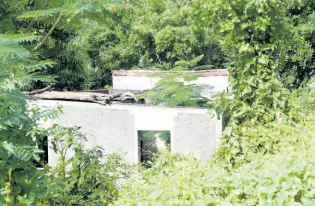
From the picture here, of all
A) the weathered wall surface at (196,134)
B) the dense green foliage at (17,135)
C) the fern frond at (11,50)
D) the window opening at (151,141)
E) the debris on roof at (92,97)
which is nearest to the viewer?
the fern frond at (11,50)

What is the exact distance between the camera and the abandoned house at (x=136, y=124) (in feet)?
23.4

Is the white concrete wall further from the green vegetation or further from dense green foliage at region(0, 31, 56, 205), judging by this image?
dense green foliage at region(0, 31, 56, 205)

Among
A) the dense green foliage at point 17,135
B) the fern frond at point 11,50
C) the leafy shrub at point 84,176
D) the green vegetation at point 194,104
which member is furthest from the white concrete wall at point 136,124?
the fern frond at point 11,50

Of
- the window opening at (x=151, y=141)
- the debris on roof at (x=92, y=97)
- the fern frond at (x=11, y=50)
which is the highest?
the fern frond at (x=11, y=50)

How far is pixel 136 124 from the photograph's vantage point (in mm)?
7449

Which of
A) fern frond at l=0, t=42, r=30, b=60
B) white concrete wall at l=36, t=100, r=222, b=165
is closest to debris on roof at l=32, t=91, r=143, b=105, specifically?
white concrete wall at l=36, t=100, r=222, b=165

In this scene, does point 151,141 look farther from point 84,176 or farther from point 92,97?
point 84,176

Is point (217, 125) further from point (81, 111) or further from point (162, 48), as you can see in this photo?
point (162, 48)

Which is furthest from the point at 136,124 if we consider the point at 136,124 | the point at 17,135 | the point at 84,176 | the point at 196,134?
the point at 17,135

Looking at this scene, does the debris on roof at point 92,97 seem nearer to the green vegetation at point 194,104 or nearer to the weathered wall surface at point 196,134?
the weathered wall surface at point 196,134

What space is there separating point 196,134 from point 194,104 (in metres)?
0.57

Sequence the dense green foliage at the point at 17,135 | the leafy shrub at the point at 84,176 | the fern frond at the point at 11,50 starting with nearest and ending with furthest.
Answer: the fern frond at the point at 11,50 → the dense green foliage at the point at 17,135 → the leafy shrub at the point at 84,176

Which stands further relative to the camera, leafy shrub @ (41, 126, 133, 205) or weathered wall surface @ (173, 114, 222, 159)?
weathered wall surface @ (173, 114, 222, 159)

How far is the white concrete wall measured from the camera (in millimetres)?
7102
